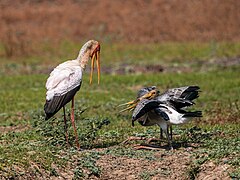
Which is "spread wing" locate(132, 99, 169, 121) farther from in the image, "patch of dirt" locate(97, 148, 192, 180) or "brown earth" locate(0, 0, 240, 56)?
"brown earth" locate(0, 0, 240, 56)

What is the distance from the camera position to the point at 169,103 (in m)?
9.13

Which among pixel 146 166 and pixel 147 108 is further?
pixel 147 108

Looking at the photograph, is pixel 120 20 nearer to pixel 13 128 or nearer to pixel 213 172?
pixel 13 128

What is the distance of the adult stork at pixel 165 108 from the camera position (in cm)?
882

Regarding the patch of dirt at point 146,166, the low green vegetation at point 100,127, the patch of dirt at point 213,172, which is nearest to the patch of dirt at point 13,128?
the low green vegetation at point 100,127

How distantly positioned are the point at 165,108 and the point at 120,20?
1901cm

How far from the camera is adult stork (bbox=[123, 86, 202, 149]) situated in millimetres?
8820

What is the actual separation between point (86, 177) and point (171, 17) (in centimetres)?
1986

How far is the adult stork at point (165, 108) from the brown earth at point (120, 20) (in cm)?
1589

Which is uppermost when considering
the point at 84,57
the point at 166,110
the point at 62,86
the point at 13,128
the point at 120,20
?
the point at 84,57

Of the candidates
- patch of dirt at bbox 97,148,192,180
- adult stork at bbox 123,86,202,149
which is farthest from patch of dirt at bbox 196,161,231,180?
adult stork at bbox 123,86,202,149

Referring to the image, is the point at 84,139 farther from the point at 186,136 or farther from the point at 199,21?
the point at 199,21

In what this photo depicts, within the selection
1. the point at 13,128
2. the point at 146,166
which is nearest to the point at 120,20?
the point at 13,128

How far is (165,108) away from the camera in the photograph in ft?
29.4
